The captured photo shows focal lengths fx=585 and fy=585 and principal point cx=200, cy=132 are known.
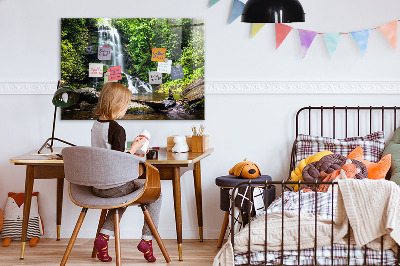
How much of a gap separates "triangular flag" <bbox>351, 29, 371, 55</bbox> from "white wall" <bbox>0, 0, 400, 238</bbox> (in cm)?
5

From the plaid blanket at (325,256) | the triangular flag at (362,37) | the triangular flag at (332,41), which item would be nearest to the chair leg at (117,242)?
the plaid blanket at (325,256)

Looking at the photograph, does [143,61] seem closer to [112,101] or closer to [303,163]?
[112,101]

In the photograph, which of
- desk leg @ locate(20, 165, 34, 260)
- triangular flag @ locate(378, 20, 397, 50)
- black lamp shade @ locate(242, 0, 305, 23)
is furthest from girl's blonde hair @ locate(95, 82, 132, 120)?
triangular flag @ locate(378, 20, 397, 50)

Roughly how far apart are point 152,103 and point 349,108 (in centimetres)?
143

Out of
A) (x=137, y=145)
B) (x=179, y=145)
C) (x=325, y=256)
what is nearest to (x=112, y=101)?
(x=137, y=145)

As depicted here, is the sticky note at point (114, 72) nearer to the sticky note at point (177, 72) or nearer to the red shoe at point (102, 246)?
the sticky note at point (177, 72)

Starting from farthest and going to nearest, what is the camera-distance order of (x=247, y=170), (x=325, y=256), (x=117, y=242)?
(x=247, y=170), (x=117, y=242), (x=325, y=256)

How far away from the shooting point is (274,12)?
9.93ft

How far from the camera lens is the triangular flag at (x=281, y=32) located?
4.22 metres

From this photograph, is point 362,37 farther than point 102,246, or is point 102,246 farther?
point 362,37

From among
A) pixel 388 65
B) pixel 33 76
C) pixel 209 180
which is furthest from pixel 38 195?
pixel 388 65

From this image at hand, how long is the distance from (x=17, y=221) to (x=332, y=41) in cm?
260

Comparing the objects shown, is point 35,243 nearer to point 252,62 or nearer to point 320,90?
point 252,62

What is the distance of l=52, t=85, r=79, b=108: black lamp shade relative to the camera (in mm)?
3951
